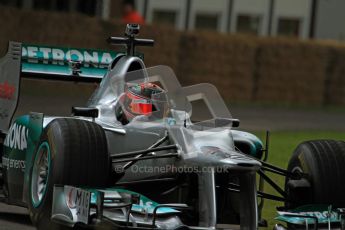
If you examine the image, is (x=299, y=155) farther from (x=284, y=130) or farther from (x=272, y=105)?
(x=272, y=105)

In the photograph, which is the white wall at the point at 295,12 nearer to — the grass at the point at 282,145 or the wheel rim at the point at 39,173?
the grass at the point at 282,145

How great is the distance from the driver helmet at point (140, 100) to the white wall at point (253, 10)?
69.6 ft

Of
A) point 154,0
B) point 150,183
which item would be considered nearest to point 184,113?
point 150,183

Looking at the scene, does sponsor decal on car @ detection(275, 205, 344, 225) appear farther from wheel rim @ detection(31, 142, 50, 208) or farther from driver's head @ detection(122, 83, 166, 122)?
wheel rim @ detection(31, 142, 50, 208)

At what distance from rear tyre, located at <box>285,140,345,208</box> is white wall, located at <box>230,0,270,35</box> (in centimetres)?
2182

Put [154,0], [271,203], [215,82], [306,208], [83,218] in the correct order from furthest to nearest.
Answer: [154,0], [215,82], [271,203], [306,208], [83,218]

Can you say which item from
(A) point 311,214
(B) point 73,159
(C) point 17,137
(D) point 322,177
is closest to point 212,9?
(C) point 17,137

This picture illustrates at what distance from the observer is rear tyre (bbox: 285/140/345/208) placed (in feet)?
26.0

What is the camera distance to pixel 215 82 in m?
24.7

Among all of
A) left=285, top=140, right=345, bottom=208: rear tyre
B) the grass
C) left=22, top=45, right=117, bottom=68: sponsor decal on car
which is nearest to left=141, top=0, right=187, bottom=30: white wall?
the grass

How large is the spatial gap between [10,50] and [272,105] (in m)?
15.6

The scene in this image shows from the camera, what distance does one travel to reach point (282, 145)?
1653 centimetres

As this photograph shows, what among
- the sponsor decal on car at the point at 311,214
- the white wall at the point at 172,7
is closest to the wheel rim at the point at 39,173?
the sponsor decal on car at the point at 311,214

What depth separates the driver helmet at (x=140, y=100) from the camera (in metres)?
8.57
